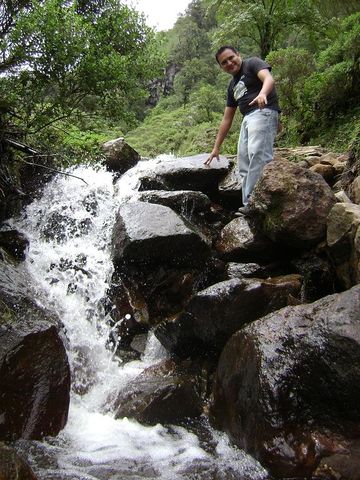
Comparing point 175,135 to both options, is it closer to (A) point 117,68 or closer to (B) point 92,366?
(A) point 117,68

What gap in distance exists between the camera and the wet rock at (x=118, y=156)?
388 inches

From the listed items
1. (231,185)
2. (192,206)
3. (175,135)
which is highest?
(175,135)

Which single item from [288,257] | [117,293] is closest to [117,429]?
[117,293]

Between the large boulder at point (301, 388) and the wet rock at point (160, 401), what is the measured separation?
55 centimetres

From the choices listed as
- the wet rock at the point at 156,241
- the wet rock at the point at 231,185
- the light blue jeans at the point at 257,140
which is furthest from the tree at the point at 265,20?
the wet rock at the point at 156,241

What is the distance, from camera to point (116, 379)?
4.48 m

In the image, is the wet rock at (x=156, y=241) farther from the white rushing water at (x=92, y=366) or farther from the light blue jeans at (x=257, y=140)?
the light blue jeans at (x=257, y=140)

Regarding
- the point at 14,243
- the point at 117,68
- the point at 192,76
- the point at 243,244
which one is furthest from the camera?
the point at 192,76

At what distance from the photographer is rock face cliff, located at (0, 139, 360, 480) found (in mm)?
2906

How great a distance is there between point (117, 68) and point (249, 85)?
254cm

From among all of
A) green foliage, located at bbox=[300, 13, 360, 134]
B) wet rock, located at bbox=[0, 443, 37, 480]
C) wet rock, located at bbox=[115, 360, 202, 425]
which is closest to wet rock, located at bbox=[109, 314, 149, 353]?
wet rock, located at bbox=[115, 360, 202, 425]

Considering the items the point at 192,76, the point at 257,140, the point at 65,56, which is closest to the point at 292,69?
the point at 257,140

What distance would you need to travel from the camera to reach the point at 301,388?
2998 mm

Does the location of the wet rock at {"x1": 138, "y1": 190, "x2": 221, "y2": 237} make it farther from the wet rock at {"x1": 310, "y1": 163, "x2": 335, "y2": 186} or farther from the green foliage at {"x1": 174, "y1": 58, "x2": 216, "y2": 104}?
the green foliage at {"x1": 174, "y1": 58, "x2": 216, "y2": 104}
